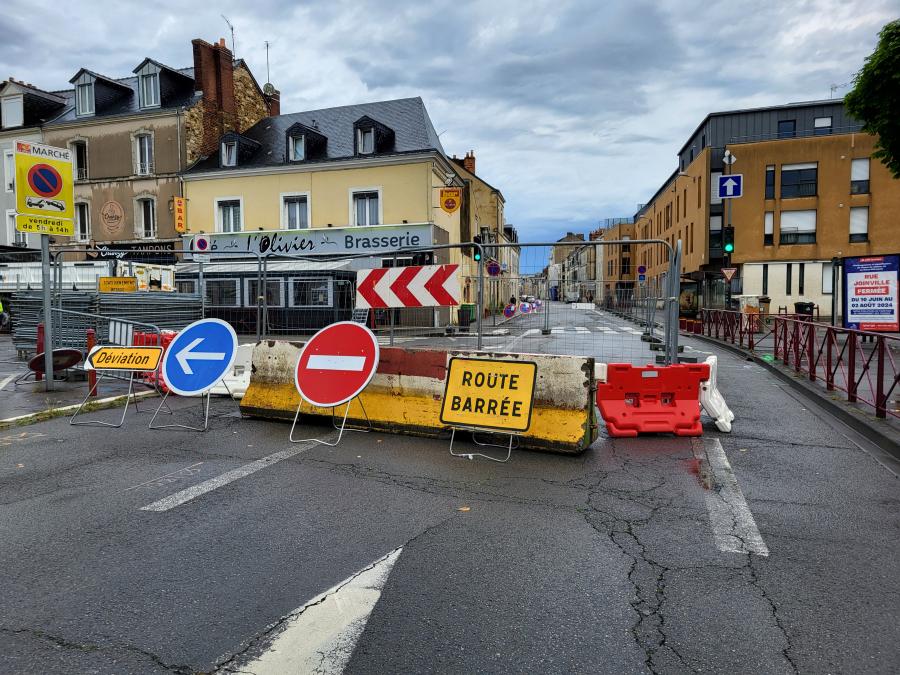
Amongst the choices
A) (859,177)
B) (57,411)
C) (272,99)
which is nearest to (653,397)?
(57,411)

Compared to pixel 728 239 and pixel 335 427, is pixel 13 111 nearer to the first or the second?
pixel 728 239

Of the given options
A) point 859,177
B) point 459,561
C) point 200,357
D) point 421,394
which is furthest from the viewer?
point 859,177

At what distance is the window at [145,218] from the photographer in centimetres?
2931

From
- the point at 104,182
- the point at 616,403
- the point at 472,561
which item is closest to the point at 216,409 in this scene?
the point at 616,403

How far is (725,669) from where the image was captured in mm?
2480

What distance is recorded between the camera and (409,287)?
30.7 feet

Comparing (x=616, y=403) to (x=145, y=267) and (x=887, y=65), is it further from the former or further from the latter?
(x=145, y=267)

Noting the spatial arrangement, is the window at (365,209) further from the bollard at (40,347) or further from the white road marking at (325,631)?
the white road marking at (325,631)

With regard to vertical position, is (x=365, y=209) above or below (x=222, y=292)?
above

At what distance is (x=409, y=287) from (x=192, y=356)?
3432mm

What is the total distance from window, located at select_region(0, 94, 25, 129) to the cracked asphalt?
35103 mm

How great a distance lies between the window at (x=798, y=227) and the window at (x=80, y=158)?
42.4 metres

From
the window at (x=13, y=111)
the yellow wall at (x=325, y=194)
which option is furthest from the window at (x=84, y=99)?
the yellow wall at (x=325, y=194)

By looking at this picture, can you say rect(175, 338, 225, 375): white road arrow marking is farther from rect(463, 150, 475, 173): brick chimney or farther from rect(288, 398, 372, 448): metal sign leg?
rect(463, 150, 475, 173): brick chimney
